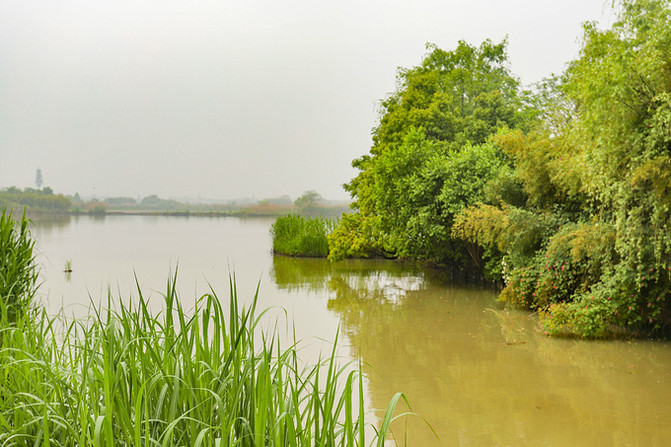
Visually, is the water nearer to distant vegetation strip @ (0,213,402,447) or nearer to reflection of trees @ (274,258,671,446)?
reflection of trees @ (274,258,671,446)

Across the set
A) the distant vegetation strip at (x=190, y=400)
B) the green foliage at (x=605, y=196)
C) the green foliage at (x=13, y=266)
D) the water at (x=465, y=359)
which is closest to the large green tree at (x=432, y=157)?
the water at (x=465, y=359)

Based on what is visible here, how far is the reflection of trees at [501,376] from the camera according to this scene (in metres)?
4.12

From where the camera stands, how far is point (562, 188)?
843cm

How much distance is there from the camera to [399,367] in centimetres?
574

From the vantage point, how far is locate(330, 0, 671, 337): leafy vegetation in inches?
222

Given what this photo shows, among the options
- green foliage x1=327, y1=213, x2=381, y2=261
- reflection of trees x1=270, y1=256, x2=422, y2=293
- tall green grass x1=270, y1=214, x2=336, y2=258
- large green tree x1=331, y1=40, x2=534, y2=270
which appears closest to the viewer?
large green tree x1=331, y1=40, x2=534, y2=270

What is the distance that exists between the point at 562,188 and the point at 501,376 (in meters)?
3.94

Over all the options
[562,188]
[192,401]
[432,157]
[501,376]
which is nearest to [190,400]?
[192,401]

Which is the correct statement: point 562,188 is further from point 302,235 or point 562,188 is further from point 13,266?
point 302,235

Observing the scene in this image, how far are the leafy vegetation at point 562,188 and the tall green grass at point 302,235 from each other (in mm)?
2580

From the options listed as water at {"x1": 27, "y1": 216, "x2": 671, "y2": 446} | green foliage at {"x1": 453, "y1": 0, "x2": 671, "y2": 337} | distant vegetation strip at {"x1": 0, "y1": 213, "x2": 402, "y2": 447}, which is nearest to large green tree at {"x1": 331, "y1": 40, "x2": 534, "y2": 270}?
water at {"x1": 27, "y1": 216, "x2": 671, "y2": 446}

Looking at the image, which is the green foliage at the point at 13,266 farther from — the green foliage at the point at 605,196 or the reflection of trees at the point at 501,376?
the green foliage at the point at 605,196

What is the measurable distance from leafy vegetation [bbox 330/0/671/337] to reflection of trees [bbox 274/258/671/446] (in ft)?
1.94

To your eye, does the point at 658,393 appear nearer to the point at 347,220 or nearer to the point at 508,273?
the point at 508,273
